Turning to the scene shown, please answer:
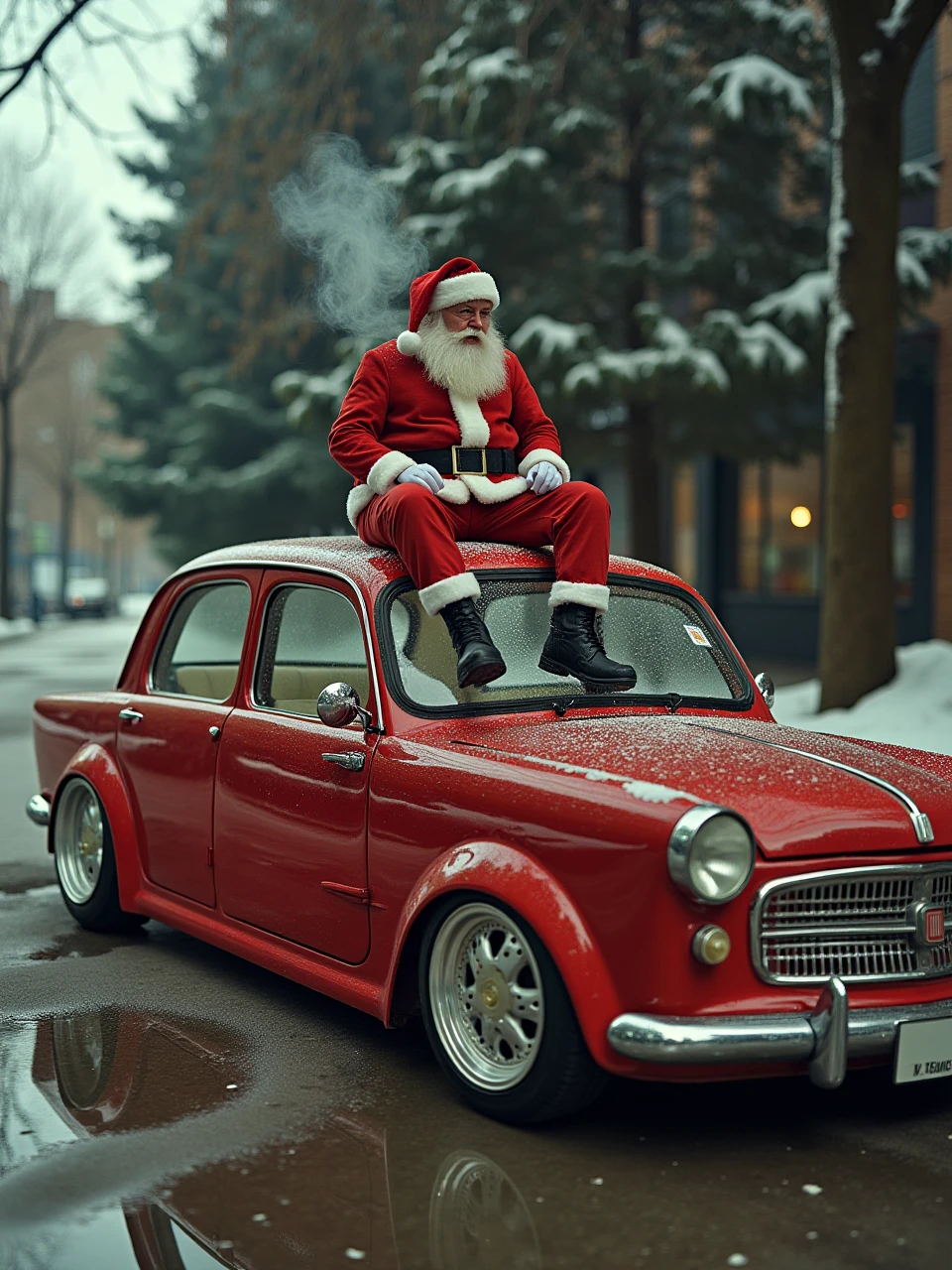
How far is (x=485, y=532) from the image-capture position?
527 cm

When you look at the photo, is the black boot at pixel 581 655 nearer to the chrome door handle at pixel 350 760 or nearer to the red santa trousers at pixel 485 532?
the red santa trousers at pixel 485 532

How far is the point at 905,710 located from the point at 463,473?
6.42 meters

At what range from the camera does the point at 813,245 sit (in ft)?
54.6

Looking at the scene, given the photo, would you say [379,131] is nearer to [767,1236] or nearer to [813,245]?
[813,245]

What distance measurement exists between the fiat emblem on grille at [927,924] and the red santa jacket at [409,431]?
207cm

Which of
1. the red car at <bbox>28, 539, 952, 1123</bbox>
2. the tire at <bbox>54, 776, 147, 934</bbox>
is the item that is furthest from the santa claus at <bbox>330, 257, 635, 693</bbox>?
the tire at <bbox>54, 776, 147, 934</bbox>

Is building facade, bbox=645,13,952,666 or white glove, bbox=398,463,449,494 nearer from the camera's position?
white glove, bbox=398,463,449,494

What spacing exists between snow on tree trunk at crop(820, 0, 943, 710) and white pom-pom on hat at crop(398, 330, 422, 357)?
6588 millimetres

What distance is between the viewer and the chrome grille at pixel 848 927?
3699mm

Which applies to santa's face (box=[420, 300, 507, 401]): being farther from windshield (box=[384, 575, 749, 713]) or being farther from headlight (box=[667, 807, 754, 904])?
headlight (box=[667, 807, 754, 904])

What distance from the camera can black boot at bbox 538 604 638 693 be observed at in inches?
187

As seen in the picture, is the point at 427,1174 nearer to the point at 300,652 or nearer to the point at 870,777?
the point at 870,777

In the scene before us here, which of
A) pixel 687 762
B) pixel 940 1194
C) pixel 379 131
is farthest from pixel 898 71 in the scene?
pixel 379 131

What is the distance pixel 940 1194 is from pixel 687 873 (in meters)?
0.90
